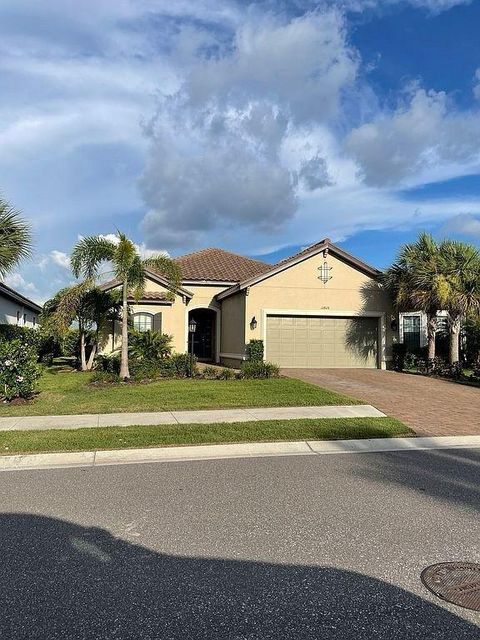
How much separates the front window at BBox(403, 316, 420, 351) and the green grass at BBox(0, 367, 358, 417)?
10.3 m

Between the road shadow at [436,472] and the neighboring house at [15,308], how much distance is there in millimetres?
20355

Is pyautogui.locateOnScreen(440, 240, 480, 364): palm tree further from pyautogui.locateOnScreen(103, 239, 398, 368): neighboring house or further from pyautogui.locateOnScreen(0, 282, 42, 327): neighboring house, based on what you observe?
pyautogui.locateOnScreen(0, 282, 42, 327): neighboring house

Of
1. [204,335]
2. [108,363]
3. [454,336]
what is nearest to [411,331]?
[454,336]

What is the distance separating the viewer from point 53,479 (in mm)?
6789

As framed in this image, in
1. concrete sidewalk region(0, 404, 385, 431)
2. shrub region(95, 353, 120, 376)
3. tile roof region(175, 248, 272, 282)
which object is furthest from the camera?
tile roof region(175, 248, 272, 282)

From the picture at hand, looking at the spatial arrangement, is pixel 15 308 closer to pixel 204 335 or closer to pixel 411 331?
pixel 204 335

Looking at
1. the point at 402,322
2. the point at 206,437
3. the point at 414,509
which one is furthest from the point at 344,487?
the point at 402,322

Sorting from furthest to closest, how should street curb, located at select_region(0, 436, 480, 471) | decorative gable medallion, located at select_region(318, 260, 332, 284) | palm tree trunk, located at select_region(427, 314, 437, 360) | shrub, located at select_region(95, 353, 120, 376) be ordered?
decorative gable medallion, located at select_region(318, 260, 332, 284)
palm tree trunk, located at select_region(427, 314, 437, 360)
shrub, located at select_region(95, 353, 120, 376)
street curb, located at select_region(0, 436, 480, 471)

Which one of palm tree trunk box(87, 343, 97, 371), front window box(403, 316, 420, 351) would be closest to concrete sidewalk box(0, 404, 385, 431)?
palm tree trunk box(87, 343, 97, 371)

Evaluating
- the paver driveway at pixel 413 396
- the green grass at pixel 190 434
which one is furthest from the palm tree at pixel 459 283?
the green grass at pixel 190 434

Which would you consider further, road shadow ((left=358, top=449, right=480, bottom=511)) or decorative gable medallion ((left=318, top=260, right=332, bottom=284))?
decorative gable medallion ((left=318, top=260, right=332, bottom=284))

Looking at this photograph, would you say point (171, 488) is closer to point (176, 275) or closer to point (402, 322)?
point (176, 275)

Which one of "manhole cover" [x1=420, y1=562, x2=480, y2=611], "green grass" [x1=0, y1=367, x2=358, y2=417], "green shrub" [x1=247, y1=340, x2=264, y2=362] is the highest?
"green shrub" [x1=247, y1=340, x2=264, y2=362]

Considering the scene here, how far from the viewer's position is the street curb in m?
7.68
